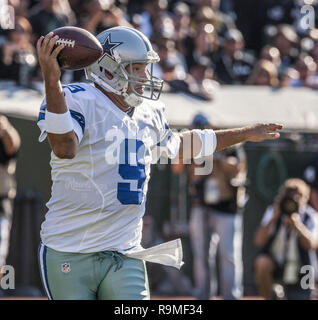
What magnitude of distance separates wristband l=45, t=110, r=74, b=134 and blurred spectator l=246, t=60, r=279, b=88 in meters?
5.76

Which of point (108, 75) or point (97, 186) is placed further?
point (108, 75)

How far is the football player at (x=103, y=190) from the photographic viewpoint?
357 cm

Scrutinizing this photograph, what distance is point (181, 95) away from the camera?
820cm

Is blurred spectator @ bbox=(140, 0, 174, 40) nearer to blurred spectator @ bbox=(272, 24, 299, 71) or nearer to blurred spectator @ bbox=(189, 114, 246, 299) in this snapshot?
blurred spectator @ bbox=(272, 24, 299, 71)

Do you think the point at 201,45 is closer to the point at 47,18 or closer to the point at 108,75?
the point at 47,18

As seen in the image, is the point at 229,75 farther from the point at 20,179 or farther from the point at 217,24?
the point at 20,179

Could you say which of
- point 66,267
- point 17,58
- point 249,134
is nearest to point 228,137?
point 249,134

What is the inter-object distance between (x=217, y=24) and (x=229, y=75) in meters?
0.76

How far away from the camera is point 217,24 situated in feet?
31.7

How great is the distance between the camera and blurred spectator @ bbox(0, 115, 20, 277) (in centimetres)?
678

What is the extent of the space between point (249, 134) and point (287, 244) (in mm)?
3208

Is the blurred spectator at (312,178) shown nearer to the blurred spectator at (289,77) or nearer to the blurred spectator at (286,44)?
the blurred spectator at (289,77)
